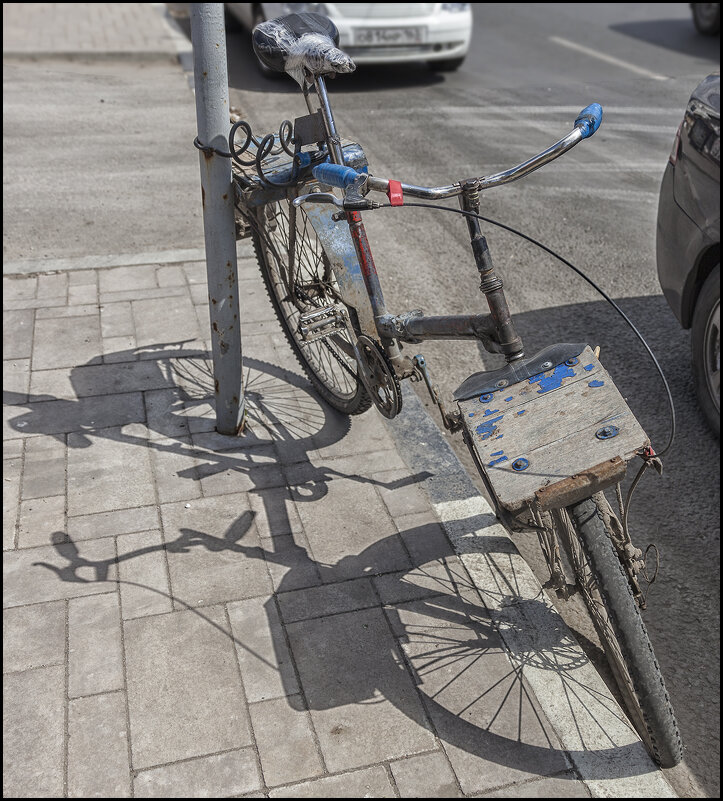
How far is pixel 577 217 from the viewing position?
6.73 metres

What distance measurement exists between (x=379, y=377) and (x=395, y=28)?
727 cm

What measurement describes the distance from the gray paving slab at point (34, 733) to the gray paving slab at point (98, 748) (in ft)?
0.12

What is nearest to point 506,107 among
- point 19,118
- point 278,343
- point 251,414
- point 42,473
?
point 19,118

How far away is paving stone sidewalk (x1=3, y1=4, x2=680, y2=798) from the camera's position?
8.52 ft

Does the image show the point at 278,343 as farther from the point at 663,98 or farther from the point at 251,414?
the point at 663,98

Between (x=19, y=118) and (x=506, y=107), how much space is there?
4.91 meters

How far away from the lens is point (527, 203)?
22.8ft

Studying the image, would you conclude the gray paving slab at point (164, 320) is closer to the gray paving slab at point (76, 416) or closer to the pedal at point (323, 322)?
the gray paving slab at point (76, 416)

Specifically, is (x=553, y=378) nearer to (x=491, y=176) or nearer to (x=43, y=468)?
(x=491, y=176)

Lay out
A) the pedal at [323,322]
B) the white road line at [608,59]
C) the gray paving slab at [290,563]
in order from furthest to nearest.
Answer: the white road line at [608,59] < the pedal at [323,322] < the gray paving slab at [290,563]

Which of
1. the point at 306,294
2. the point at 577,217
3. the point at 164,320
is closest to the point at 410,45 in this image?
the point at 577,217

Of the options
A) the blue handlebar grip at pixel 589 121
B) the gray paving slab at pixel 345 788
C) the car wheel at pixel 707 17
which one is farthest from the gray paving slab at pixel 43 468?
the car wheel at pixel 707 17

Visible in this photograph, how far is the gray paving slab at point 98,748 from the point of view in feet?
8.27

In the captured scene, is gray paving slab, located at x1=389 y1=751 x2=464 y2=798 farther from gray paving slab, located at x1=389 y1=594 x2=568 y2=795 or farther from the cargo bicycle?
the cargo bicycle
